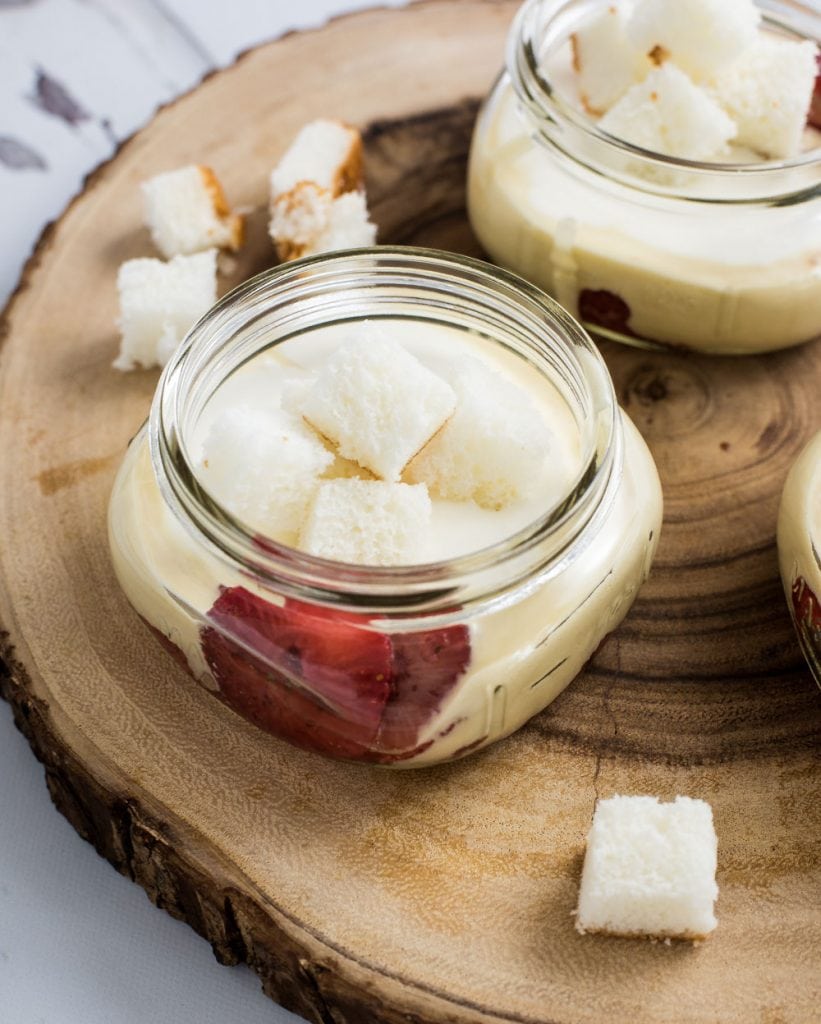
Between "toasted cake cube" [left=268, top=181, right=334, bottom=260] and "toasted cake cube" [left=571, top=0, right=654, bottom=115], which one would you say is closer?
"toasted cake cube" [left=571, top=0, right=654, bottom=115]

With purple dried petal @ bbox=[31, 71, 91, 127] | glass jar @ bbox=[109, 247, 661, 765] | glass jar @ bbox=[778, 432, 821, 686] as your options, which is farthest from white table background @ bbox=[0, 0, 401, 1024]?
glass jar @ bbox=[778, 432, 821, 686]

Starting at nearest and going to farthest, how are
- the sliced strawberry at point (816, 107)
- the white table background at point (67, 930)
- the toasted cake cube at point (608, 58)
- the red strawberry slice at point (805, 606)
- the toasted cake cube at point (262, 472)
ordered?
1. the toasted cake cube at point (262, 472)
2. the red strawberry slice at point (805, 606)
3. the white table background at point (67, 930)
4. the toasted cake cube at point (608, 58)
5. the sliced strawberry at point (816, 107)

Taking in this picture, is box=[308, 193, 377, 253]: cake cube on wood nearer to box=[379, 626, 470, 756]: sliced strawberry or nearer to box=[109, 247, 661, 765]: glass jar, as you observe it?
box=[109, 247, 661, 765]: glass jar

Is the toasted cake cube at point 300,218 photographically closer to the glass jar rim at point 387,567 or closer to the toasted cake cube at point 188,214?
the toasted cake cube at point 188,214

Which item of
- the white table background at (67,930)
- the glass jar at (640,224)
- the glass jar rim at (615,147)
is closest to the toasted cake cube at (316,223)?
the glass jar at (640,224)

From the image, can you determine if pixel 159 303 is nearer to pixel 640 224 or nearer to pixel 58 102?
pixel 640 224
